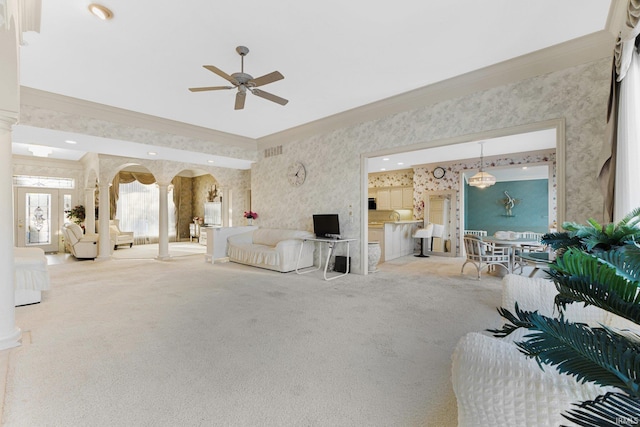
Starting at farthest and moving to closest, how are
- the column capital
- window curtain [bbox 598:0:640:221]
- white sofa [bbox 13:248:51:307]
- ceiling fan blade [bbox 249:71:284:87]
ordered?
white sofa [bbox 13:248:51:307] → ceiling fan blade [bbox 249:71:284:87] → the column capital → window curtain [bbox 598:0:640:221]

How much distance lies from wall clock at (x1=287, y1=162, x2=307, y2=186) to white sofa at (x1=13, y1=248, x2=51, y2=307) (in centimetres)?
418

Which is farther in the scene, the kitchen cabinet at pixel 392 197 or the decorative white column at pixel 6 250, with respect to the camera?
the kitchen cabinet at pixel 392 197

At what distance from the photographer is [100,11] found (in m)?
2.52

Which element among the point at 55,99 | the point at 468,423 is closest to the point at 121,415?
the point at 468,423

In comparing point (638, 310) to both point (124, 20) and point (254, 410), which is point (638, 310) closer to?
point (254, 410)

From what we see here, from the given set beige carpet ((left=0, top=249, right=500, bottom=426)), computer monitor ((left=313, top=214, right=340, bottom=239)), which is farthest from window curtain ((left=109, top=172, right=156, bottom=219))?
computer monitor ((left=313, top=214, right=340, bottom=239))

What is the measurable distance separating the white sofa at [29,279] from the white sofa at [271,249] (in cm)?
316

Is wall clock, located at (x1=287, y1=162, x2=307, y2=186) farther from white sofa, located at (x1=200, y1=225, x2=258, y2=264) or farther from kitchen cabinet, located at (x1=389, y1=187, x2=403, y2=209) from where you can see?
kitchen cabinet, located at (x1=389, y1=187, x2=403, y2=209)

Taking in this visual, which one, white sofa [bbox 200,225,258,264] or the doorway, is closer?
white sofa [bbox 200,225,258,264]

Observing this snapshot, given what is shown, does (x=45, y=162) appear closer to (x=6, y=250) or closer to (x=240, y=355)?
(x=6, y=250)

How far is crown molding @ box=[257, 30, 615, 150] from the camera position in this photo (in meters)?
3.04

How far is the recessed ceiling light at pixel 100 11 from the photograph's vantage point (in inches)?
97.6

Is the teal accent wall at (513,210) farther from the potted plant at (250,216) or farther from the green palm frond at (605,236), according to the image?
the green palm frond at (605,236)

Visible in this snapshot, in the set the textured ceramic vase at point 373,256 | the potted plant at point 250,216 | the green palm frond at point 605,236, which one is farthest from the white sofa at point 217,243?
the green palm frond at point 605,236
